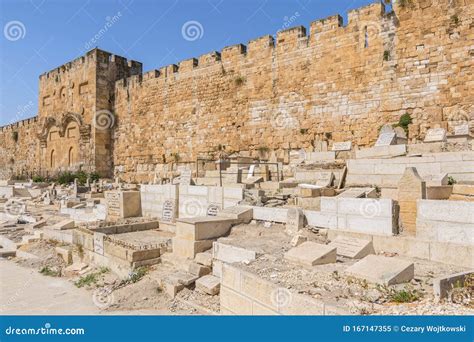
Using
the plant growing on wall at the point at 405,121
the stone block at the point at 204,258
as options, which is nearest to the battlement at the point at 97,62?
the plant growing on wall at the point at 405,121

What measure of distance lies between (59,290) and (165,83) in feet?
46.9

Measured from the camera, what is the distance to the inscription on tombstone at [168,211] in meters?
10.8

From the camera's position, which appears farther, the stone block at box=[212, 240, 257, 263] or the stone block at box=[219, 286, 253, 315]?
the stone block at box=[212, 240, 257, 263]

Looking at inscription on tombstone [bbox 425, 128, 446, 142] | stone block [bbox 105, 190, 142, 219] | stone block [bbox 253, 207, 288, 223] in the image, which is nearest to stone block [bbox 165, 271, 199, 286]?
stone block [bbox 253, 207, 288, 223]

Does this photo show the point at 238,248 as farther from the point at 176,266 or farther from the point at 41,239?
the point at 41,239

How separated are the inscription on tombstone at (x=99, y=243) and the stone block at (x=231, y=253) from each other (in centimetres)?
335

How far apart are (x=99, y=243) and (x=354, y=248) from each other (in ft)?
19.4

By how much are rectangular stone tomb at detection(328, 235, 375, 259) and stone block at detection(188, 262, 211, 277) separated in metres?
2.24

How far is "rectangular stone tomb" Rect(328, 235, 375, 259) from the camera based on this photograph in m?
5.49

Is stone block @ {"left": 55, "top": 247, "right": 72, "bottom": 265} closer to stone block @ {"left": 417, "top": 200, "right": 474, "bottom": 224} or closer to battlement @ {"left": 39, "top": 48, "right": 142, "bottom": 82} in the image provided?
stone block @ {"left": 417, "top": 200, "right": 474, "bottom": 224}

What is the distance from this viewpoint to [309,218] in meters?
7.11

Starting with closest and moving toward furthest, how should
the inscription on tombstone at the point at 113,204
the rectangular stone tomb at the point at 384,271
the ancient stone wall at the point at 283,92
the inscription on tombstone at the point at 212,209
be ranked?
the rectangular stone tomb at the point at 384,271
the inscription on tombstone at the point at 212,209
the ancient stone wall at the point at 283,92
the inscription on tombstone at the point at 113,204

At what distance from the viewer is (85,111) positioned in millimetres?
23359

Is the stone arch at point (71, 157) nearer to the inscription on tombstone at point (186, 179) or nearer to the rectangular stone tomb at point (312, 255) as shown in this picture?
the inscription on tombstone at point (186, 179)
